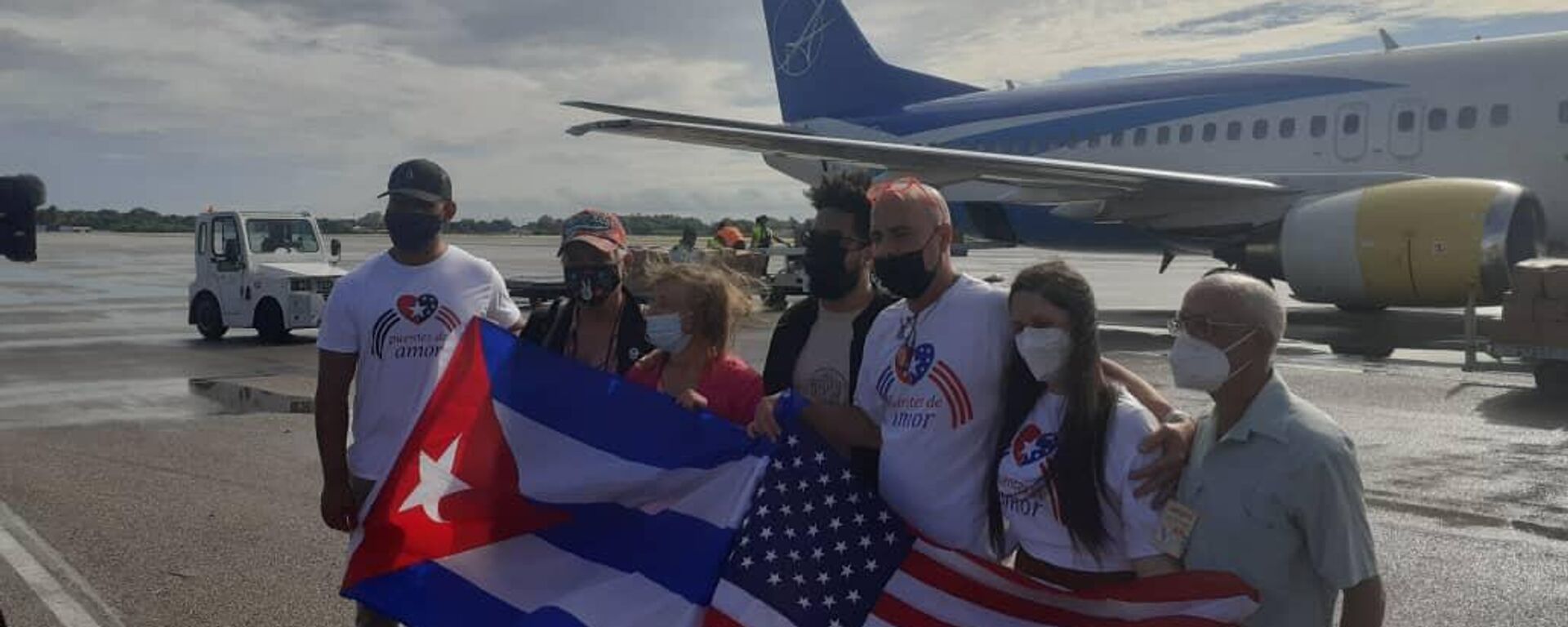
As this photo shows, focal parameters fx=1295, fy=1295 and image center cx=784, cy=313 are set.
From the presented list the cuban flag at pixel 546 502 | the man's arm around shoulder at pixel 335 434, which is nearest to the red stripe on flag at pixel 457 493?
the cuban flag at pixel 546 502

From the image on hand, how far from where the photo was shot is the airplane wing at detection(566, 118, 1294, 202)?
1805 cm

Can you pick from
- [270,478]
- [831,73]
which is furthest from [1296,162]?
[270,478]

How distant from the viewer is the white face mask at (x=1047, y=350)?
299cm

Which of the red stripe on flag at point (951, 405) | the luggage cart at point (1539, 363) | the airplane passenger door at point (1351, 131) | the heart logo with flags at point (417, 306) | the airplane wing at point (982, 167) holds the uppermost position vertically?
the airplane passenger door at point (1351, 131)

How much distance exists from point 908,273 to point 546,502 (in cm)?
137

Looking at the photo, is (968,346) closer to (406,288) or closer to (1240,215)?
(406,288)

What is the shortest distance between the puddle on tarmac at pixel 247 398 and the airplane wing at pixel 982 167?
607 centimetres

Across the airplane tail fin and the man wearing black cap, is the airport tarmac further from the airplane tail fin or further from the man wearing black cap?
the airplane tail fin

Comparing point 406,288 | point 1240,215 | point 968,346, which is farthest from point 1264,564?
point 1240,215

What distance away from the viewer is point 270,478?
8422 millimetres

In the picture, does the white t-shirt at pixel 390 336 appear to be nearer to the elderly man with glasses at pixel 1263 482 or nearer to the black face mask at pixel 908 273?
the black face mask at pixel 908 273

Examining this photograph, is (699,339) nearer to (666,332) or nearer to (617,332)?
(666,332)

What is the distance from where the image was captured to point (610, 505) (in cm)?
395

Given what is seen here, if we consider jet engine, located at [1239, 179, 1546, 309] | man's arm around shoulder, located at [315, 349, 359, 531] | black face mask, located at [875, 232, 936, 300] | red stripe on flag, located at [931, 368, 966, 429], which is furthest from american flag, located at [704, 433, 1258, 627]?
jet engine, located at [1239, 179, 1546, 309]
